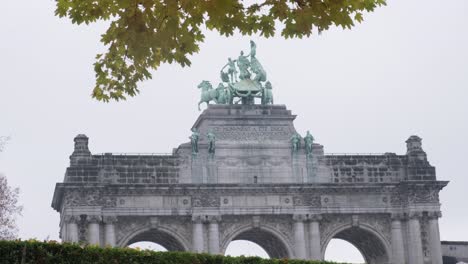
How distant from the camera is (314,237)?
6297cm

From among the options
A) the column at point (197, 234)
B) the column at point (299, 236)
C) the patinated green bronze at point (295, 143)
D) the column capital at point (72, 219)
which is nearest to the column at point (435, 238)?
the column at point (299, 236)

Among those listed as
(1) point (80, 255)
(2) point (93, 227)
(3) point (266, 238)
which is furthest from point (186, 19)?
(3) point (266, 238)

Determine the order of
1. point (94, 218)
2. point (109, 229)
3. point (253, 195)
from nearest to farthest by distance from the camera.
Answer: point (94, 218) → point (109, 229) → point (253, 195)

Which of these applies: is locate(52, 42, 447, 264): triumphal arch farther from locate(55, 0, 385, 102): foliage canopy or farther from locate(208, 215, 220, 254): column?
locate(55, 0, 385, 102): foliage canopy

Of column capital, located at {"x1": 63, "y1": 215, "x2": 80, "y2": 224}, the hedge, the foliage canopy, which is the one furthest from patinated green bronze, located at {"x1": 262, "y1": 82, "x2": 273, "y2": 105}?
the foliage canopy

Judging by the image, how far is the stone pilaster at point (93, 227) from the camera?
6002cm

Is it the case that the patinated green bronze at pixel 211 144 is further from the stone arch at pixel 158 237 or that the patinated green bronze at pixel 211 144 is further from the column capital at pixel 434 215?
the column capital at pixel 434 215

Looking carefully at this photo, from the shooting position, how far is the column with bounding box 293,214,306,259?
62250 mm

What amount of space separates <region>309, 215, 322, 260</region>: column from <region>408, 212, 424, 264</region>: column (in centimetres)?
597

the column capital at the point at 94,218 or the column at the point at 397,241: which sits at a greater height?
the column capital at the point at 94,218

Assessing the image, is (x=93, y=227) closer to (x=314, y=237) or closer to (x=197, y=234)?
(x=197, y=234)

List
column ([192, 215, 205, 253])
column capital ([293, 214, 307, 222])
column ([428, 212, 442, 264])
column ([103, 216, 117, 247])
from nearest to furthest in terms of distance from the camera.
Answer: column ([103, 216, 117, 247]) → column ([192, 215, 205, 253]) → column capital ([293, 214, 307, 222]) → column ([428, 212, 442, 264])

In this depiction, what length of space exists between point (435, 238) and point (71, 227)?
23349 mm

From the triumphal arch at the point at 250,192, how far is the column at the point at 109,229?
0.07m
